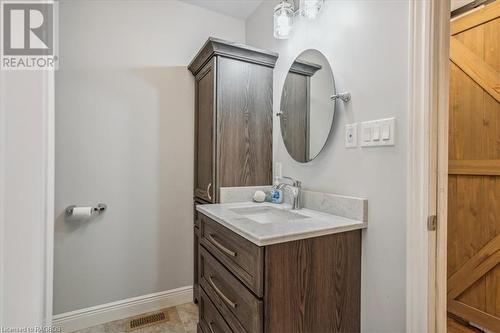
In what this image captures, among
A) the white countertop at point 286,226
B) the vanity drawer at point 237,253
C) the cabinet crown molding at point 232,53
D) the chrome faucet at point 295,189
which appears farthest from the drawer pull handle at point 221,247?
the cabinet crown molding at point 232,53

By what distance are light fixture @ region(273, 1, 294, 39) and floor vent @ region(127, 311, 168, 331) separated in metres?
2.12

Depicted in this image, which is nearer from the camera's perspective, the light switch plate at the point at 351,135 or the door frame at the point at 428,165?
the door frame at the point at 428,165

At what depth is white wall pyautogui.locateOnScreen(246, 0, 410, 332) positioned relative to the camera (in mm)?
1060

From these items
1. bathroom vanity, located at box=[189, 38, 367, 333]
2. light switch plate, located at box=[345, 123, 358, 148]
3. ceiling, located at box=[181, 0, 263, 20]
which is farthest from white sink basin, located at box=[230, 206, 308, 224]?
ceiling, located at box=[181, 0, 263, 20]

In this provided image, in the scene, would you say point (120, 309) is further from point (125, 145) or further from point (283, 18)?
point (283, 18)

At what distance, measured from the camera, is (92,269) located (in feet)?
5.85

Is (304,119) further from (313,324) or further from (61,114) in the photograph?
(61,114)

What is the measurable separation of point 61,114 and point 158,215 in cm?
94

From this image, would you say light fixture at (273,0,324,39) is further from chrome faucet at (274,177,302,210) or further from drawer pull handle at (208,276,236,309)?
drawer pull handle at (208,276,236,309)

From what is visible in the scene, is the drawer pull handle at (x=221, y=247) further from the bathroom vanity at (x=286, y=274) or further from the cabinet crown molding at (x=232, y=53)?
the cabinet crown molding at (x=232, y=53)

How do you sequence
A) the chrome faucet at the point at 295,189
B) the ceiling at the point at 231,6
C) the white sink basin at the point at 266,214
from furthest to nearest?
the ceiling at the point at 231,6, the chrome faucet at the point at 295,189, the white sink basin at the point at 266,214

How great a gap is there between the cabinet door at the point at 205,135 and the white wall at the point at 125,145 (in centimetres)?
10

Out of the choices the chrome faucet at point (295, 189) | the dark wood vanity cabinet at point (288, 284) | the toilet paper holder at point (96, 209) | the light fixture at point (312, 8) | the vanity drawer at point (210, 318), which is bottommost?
the vanity drawer at point (210, 318)

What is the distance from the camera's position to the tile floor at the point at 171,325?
1.72m
